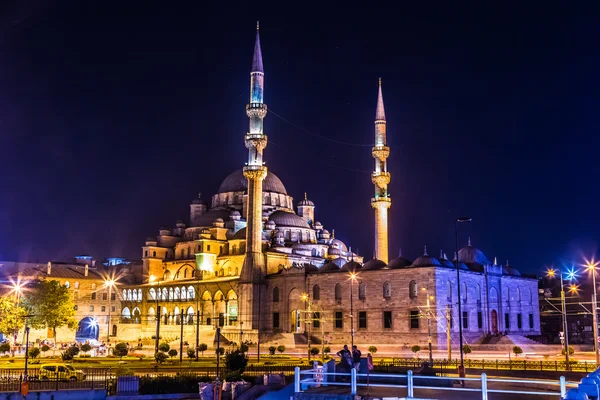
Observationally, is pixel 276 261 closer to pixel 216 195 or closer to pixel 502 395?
pixel 216 195

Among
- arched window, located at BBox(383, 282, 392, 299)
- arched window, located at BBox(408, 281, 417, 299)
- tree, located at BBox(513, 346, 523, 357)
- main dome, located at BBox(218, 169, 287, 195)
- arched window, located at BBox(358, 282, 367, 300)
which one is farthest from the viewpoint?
main dome, located at BBox(218, 169, 287, 195)

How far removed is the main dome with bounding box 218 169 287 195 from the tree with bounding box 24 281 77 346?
35.8 metres

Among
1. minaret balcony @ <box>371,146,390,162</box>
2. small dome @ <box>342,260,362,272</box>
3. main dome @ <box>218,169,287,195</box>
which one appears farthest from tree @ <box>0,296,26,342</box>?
main dome @ <box>218,169,287,195</box>

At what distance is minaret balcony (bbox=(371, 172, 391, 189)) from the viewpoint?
71312 mm

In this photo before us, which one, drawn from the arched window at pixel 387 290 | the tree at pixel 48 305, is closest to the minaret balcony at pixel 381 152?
the arched window at pixel 387 290

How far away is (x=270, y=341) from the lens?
62594 mm

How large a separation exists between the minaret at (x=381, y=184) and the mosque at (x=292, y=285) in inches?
4.4

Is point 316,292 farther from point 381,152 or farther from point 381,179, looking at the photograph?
point 381,152

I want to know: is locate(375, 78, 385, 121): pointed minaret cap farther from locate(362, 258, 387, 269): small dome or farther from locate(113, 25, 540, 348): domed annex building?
locate(362, 258, 387, 269): small dome

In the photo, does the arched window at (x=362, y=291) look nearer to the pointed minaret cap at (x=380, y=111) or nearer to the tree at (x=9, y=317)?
the pointed minaret cap at (x=380, y=111)

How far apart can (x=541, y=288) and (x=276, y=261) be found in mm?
39914

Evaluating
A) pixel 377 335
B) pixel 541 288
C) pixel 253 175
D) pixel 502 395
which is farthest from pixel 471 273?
pixel 502 395

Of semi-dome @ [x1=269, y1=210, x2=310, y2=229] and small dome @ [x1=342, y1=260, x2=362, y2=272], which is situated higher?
semi-dome @ [x1=269, y1=210, x2=310, y2=229]

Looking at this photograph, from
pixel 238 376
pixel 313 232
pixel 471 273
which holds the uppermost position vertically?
pixel 313 232
